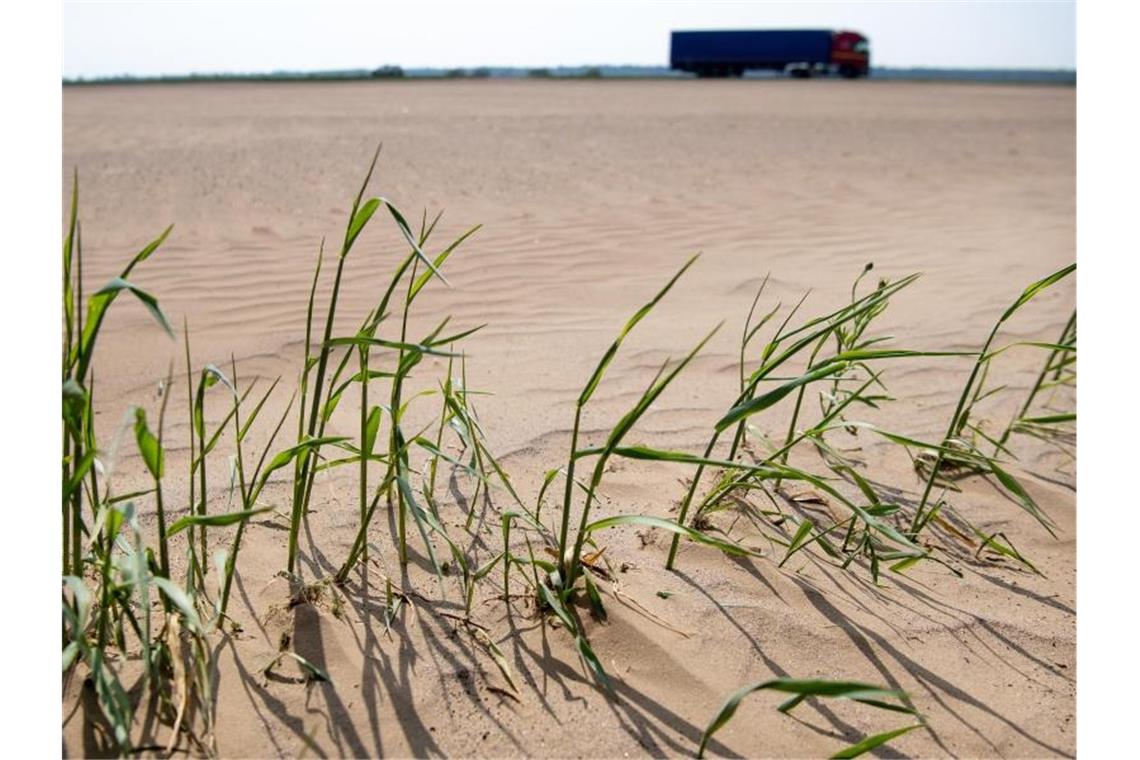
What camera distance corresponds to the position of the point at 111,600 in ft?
4.37

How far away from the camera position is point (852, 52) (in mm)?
37062

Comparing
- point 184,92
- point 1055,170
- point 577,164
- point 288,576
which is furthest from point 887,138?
point 184,92

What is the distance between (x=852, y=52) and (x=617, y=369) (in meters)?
37.9

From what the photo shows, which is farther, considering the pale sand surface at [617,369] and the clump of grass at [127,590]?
the pale sand surface at [617,369]

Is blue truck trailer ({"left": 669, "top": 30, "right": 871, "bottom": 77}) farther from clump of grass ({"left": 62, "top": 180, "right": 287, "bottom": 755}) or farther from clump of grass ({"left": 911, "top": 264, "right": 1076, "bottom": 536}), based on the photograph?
clump of grass ({"left": 62, "top": 180, "right": 287, "bottom": 755})

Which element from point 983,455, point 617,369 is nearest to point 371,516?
point 983,455

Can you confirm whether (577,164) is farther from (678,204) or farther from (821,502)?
(821,502)

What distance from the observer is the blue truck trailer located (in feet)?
122

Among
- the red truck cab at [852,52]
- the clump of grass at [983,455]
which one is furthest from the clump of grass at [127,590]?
the red truck cab at [852,52]

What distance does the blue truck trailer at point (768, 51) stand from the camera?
37062 mm

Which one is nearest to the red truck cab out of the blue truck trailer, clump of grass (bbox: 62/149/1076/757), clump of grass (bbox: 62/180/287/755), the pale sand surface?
the blue truck trailer

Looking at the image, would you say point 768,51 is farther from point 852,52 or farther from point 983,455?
point 983,455

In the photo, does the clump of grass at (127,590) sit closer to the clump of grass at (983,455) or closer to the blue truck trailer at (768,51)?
the clump of grass at (983,455)

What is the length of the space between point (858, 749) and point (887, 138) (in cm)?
1062
